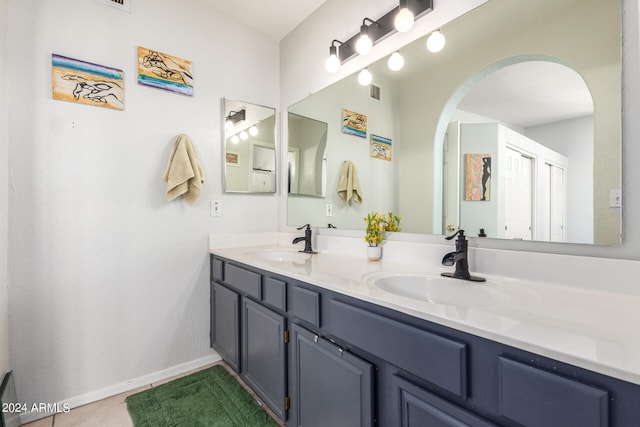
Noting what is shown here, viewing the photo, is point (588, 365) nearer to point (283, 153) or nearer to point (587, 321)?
point (587, 321)

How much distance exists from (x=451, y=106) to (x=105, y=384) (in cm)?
247

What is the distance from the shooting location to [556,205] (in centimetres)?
105

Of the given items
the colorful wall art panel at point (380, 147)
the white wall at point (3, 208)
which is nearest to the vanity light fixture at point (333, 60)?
the colorful wall art panel at point (380, 147)

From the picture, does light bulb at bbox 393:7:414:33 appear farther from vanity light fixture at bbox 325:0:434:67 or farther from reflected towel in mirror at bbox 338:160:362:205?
reflected towel in mirror at bbox 338:160:362:205

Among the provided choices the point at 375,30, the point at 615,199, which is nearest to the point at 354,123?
the point at 375,30

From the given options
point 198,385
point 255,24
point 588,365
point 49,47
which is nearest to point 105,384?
point 198,385

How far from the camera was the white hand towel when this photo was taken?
75.7 inches

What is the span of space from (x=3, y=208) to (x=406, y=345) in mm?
1984

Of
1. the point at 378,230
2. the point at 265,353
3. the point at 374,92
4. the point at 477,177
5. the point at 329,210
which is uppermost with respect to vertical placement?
the point at 374,92

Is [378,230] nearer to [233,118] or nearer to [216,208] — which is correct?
[216,208]

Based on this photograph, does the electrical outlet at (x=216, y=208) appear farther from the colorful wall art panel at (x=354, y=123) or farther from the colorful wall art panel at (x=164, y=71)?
the colorful wall art panel at (x=354, y=123)

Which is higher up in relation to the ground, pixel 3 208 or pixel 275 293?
pixel 3 208

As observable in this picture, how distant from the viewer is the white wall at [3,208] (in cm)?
145

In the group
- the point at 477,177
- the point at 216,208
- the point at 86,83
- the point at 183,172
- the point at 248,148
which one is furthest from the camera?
the point at 248,148
